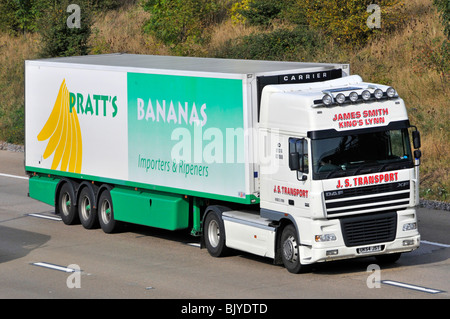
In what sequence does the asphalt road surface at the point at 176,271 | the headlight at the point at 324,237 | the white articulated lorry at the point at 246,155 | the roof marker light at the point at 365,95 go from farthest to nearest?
the roof marker light at the point at 365,95 → the white articulated lorry at the point at 246,155 → the headlight at the point at 324,237 → the asphalt road surface at the point at 176,271

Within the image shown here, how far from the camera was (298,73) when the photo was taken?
17.4 meters

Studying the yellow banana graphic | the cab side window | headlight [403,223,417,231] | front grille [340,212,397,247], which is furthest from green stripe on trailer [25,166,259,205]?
headlight [403,223,417,231]

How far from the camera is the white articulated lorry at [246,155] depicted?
51.8ft

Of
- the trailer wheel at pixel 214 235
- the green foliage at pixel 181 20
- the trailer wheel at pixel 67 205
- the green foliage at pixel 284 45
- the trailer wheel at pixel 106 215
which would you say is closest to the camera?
the trailer wheel at pixel 214 235

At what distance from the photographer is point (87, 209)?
21453 millimetres

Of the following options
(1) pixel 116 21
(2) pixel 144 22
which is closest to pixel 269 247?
(2) pixel 144 22

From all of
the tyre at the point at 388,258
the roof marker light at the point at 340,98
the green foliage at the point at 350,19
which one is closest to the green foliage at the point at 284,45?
the green foliage at the point at 350,19

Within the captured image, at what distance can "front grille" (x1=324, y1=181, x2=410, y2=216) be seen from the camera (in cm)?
1565

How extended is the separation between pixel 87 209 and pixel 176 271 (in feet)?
17.4

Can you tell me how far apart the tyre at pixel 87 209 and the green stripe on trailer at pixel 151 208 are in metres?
0.90

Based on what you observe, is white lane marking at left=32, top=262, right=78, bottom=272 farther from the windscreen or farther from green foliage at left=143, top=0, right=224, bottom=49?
green foliage at left=143, top=0, right=224, bottom=49

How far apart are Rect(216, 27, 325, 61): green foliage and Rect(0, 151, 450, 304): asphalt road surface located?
14.5 m

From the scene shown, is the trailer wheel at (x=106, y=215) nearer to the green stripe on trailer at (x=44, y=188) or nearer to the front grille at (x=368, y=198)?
the green stripe on trailer at (x=44, y=188)

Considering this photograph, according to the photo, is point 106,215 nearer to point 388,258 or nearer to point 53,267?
point 53,267
